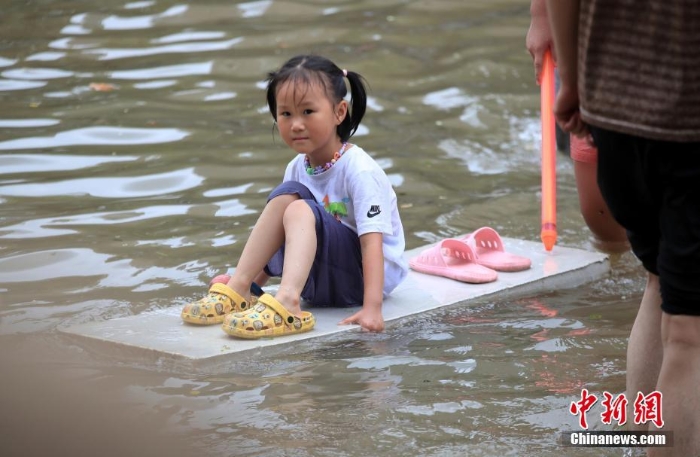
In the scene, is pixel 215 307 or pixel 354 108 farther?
pixel 354 108

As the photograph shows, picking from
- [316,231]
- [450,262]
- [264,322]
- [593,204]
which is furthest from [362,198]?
[593,204]

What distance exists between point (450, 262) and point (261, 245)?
89 centimetres

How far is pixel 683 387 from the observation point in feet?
6.88

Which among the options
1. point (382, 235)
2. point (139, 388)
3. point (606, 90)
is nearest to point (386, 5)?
point (382, 235)

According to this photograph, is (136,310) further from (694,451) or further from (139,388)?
(694,451)

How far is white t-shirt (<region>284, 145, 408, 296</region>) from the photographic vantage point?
11.3 ft

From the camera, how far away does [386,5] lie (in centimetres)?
827

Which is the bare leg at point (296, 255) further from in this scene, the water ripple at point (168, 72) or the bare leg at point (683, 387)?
the water ripple at point (168, 72)

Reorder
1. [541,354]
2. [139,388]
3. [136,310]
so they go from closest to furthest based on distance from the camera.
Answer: [139,388]
[541,354]
[136,310]

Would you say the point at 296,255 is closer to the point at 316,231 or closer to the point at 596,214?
the point at 316,231

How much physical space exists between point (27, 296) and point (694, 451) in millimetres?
2494

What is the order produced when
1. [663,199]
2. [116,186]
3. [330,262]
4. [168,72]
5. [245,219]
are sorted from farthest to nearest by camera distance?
[168,72]
[116,186]
[245,219]
[330,262]
[663,199]

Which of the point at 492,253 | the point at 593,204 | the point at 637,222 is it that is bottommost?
the point at 492,253

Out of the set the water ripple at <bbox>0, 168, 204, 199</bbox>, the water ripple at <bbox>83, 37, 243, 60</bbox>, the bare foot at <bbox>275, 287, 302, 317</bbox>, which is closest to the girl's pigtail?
the bare foot at <bbox>275, 287, 302, 317</bbox>
